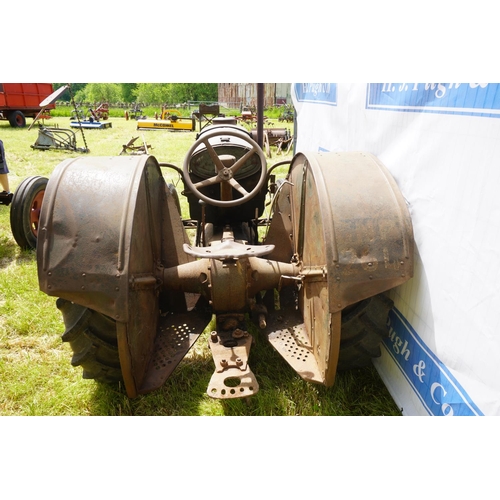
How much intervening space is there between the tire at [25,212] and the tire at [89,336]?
9.58ft

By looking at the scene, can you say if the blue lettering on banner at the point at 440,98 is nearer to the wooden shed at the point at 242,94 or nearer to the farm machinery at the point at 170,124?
the farm machinery at the point at 170,124

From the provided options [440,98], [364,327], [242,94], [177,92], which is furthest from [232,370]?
[177,92]

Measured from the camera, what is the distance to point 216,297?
8.82 ft

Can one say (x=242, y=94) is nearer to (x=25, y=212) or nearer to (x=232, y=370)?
(x=25, y=212)

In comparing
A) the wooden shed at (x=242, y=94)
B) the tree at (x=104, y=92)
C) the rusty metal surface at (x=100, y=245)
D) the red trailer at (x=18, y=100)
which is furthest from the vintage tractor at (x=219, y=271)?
the tree at (x=104, y=92)

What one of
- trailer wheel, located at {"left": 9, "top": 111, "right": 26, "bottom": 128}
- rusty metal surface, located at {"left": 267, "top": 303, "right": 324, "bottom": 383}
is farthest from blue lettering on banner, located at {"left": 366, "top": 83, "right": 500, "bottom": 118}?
trailer wheel, located at {"left": 9, "top": 111, "right": 26, "bottom": 128}

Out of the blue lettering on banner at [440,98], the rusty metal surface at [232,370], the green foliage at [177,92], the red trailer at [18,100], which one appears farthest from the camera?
the green foliage at [177,92]

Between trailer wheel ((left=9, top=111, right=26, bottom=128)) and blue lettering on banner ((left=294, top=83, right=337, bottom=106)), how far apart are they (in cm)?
1745

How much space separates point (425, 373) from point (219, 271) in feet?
4.33

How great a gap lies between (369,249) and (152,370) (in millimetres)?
1452

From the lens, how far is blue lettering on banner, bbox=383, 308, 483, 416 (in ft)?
6.76

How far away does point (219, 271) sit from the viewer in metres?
2.64

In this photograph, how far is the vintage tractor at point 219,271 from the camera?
214 cm

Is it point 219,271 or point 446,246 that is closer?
point 446,246
